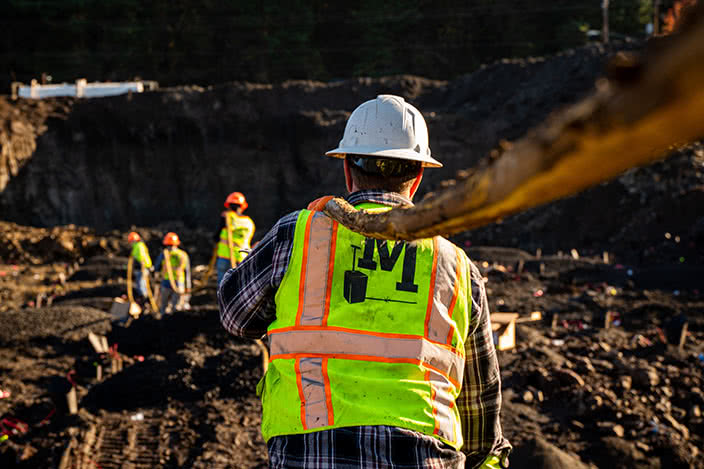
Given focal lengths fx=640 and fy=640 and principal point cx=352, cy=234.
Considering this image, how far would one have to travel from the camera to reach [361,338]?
179 cm

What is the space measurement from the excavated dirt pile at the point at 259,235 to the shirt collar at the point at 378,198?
150 inches

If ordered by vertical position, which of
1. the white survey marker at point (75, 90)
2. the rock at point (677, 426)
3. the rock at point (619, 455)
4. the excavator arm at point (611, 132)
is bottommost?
the rock at point (619, 455)

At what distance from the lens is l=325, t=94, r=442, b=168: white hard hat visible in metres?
2.09

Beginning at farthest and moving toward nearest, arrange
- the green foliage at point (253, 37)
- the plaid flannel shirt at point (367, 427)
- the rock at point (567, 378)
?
the green foliage at point (253, 37) → the rock at point (567, 378) → the plaid flannel shirt at point (367, 427)

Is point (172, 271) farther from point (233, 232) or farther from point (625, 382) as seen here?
point (625, 382)

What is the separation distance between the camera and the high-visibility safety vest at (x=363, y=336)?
1.76 metres

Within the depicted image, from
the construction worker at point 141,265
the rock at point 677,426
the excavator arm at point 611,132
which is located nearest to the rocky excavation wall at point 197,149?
the construction worker at point 141,265

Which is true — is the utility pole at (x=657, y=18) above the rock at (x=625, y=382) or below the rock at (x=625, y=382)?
above

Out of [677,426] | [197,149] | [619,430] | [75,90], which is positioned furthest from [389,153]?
[75,90]

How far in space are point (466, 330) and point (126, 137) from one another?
27393 millimetres

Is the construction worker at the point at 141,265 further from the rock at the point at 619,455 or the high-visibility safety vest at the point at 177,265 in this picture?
the rock at the point at 619,455

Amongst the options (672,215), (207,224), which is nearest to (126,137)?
(207,224)

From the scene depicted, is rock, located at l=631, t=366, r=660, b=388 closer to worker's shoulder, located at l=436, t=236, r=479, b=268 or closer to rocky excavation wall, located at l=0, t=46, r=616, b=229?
worker's shoulder, located at l=436, t=236, r=479, b=268

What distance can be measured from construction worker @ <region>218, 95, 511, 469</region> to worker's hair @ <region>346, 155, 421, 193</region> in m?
0.03
